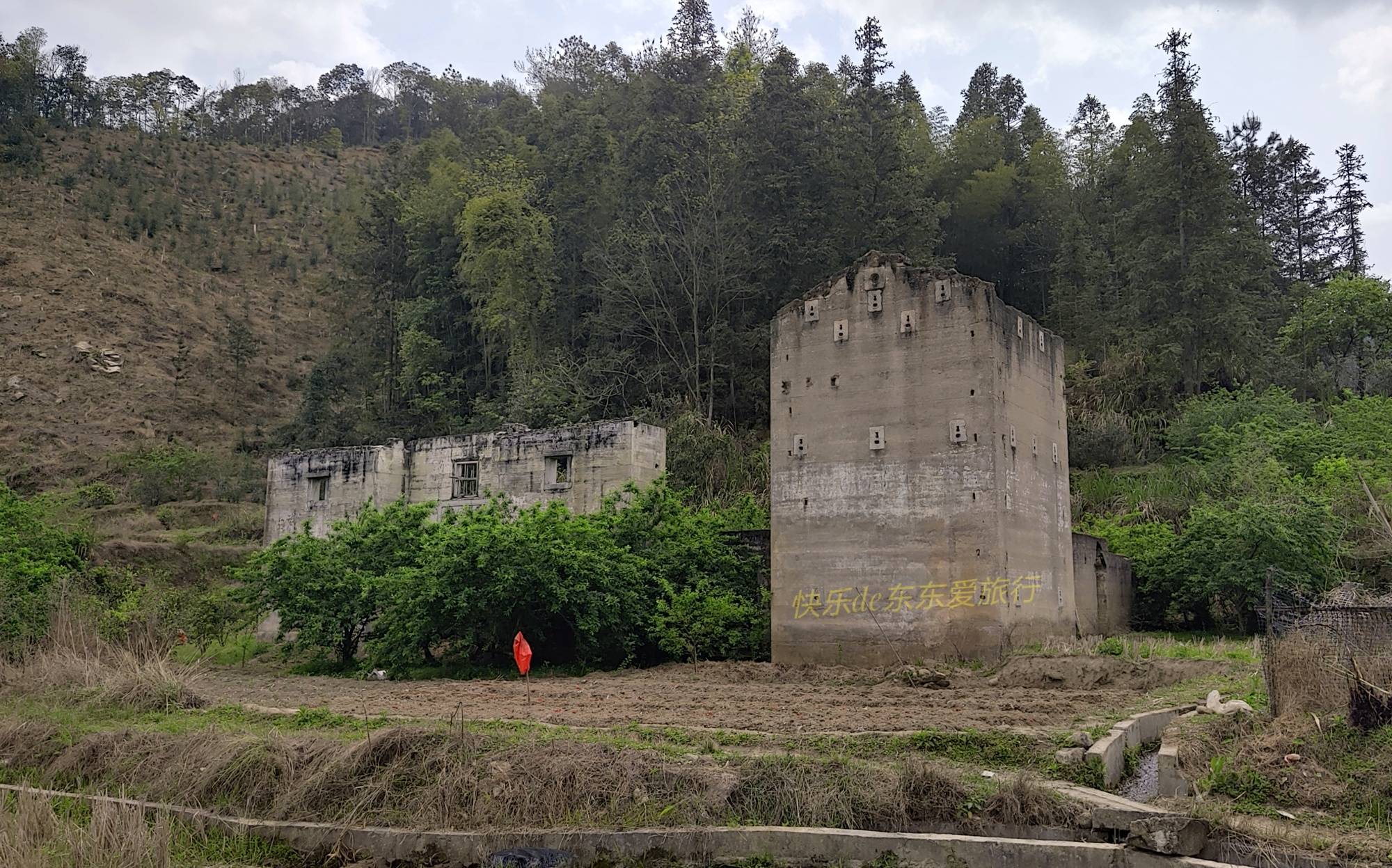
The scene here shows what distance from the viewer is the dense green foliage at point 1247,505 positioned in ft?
76.1

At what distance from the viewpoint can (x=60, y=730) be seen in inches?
559

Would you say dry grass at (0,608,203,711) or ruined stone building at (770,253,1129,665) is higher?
ruined stone building at (770,253,1129,665)

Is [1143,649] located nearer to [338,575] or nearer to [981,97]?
[338,575]

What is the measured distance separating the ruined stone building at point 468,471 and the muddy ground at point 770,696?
6.60 meters

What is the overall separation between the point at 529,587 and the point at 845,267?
1544 centimetres

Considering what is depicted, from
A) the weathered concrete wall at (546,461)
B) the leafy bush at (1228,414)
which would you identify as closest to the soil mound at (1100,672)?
the weathered concrete wall at (546,461)

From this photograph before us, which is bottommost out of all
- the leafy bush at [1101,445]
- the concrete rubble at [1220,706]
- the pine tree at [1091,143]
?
the concrete rubble at [1220,706]

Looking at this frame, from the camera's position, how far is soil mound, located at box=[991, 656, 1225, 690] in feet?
55.5

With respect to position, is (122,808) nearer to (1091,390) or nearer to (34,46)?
(1091,390)

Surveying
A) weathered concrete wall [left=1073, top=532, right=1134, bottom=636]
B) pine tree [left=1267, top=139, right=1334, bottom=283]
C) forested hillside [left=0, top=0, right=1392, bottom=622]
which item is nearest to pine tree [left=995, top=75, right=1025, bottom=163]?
forested hillside [left=0, top=0, right=1392, bottom=622]

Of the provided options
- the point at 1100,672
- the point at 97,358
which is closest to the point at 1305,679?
the point at 1100,672

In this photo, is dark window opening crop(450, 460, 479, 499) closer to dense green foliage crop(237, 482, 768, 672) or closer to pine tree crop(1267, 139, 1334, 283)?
dense green foliage crop(237, 482, 768, 672)

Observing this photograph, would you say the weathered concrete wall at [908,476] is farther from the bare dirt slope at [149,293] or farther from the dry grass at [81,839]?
the bare dirt slope at [149,293]

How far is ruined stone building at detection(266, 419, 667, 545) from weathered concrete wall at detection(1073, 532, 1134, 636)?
9.99 metres
